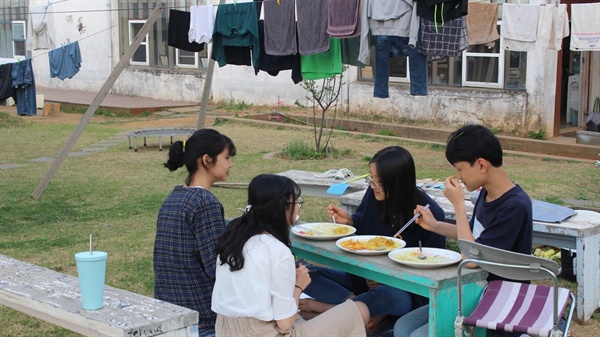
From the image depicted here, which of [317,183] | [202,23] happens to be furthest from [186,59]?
[317,183]

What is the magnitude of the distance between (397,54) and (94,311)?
14.7ft

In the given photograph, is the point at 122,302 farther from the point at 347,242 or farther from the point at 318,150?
the point at 318,150

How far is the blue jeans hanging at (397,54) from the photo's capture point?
672 cm

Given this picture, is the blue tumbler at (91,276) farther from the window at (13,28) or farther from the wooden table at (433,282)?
the window at (13,28)

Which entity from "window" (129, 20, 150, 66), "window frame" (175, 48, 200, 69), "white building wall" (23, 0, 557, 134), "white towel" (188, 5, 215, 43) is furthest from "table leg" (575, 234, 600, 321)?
"window" (129, 20, 150, 66)

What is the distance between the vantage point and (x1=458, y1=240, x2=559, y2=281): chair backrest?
344 cm

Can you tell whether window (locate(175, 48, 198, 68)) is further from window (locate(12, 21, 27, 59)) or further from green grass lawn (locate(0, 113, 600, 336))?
window (locate(12, 21, 27, 59))

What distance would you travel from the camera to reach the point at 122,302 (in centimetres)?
320

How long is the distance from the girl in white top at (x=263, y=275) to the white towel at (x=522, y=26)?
7.46 metres

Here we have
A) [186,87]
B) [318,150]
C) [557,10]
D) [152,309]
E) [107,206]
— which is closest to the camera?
[152,309]

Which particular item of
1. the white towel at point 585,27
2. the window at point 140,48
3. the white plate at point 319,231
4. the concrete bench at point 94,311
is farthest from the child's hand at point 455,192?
the window at point 140,48

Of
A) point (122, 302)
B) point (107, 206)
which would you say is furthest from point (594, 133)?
point (122, 302)

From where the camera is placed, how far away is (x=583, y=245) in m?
4.77

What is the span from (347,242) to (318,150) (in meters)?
7.37
